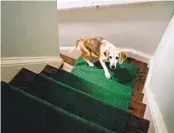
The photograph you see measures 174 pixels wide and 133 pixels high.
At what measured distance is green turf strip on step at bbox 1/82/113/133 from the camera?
1066 mm

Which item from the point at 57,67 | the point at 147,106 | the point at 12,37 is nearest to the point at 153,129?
the point at 147,106

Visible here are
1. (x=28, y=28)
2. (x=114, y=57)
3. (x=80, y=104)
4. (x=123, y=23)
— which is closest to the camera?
(x=80, y=104)

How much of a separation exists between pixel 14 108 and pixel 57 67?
90 cm

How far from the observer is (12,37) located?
150 centimetres

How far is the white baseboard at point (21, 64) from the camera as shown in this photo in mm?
1476

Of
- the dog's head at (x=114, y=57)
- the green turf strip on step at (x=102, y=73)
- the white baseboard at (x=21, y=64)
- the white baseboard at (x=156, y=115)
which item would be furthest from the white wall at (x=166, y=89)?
the white baseboard at (x=21, y=64)

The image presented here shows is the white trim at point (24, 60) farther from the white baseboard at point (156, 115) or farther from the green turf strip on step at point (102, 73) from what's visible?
the white baseboard at point (156, 115)

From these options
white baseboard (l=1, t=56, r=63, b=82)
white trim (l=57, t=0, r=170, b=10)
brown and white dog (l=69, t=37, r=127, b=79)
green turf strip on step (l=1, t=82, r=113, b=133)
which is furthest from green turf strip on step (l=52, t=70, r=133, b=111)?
white trim (l=57, t=0, r=170, b=10)

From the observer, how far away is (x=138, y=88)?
246cm

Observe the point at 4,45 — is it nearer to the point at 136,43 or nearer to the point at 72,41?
the point at 72,41

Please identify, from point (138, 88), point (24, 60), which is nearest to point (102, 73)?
point (138, 88)

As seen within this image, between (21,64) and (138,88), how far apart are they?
4.35ft

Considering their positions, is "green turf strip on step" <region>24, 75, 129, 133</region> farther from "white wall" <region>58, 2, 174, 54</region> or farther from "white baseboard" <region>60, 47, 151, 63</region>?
"white baseboard" <region>60, 47, 151, 63</region>

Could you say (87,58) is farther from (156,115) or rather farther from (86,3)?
(156,115)
